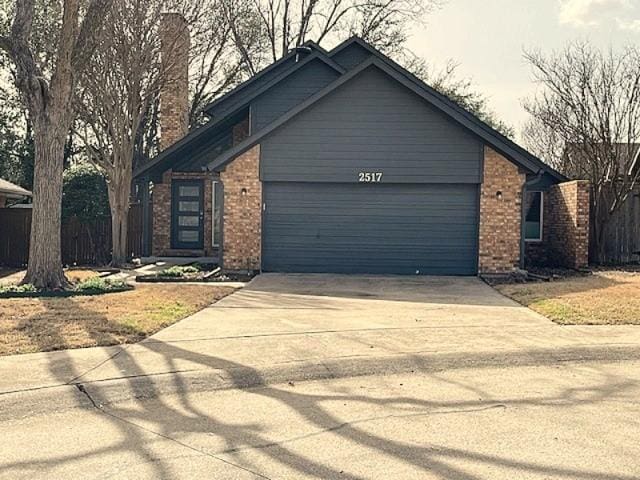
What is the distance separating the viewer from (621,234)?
1938 centimetres

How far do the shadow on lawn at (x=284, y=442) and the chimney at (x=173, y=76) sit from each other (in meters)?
14.1

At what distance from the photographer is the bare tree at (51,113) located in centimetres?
1245

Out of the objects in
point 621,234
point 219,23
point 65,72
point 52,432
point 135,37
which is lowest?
point 52,432

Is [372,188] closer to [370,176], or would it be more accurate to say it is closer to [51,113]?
[370,176]

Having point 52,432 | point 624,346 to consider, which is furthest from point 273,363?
point 624,346

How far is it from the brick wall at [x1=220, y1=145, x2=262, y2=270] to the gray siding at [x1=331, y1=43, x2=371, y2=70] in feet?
18.3

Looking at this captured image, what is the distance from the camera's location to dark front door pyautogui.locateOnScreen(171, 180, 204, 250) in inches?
826

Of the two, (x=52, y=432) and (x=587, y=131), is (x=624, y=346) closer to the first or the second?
(x=52, y=432)

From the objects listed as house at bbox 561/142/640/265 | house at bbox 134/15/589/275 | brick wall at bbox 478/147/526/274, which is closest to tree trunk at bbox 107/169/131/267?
house at bbox 134/15/589/275

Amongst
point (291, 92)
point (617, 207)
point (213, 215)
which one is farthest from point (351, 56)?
point (617, 207)

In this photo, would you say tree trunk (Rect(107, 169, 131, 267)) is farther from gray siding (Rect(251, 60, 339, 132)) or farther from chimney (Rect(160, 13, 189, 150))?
gray siding (Rect(251, 60, 339, 132))

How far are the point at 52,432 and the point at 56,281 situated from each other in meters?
8.21

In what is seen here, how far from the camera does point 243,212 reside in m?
16.2

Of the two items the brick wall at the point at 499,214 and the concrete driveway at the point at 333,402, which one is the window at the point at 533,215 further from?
the concrete driveway at the point at 333,402
